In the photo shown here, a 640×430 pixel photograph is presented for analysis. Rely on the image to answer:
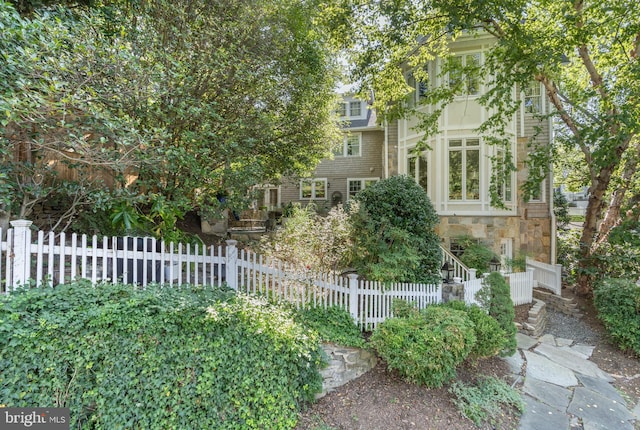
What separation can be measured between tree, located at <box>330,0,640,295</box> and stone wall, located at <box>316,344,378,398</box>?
20.6 feet

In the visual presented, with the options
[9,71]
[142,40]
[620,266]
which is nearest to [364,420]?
[9,71]

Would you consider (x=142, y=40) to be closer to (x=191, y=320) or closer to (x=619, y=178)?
(x=191, y=320)

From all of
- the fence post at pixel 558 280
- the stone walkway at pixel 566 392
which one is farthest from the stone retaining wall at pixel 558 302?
the stone walkway at pixel 566 392

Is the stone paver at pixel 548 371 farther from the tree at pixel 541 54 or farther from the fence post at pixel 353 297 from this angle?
the tree at pixel 541 54

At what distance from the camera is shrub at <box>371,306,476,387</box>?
359 centimetres

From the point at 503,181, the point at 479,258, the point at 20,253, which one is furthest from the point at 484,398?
the point at 503,181

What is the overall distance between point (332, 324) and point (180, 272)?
227 cm

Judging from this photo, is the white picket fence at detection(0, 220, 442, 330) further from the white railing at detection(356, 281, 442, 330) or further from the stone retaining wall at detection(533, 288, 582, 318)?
the stone retaining wall at detection(533, 288, 582, 318)

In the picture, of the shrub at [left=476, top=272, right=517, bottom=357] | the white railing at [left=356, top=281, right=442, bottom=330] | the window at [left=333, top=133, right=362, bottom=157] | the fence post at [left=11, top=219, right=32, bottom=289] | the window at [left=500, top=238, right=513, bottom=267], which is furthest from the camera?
the window at [left=333, top=133, right=362, bottom=157]

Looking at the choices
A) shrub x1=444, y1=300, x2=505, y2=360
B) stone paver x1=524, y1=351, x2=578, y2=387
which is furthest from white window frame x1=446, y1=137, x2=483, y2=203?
shrub x1=444, y1=300, x2=505, y2=360

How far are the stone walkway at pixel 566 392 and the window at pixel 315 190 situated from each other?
1058 centimetres

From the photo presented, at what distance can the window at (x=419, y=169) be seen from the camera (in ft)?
29.3

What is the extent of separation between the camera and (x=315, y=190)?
14914mm

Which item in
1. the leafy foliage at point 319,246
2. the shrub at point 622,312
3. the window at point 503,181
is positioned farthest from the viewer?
the window at point 503,181
